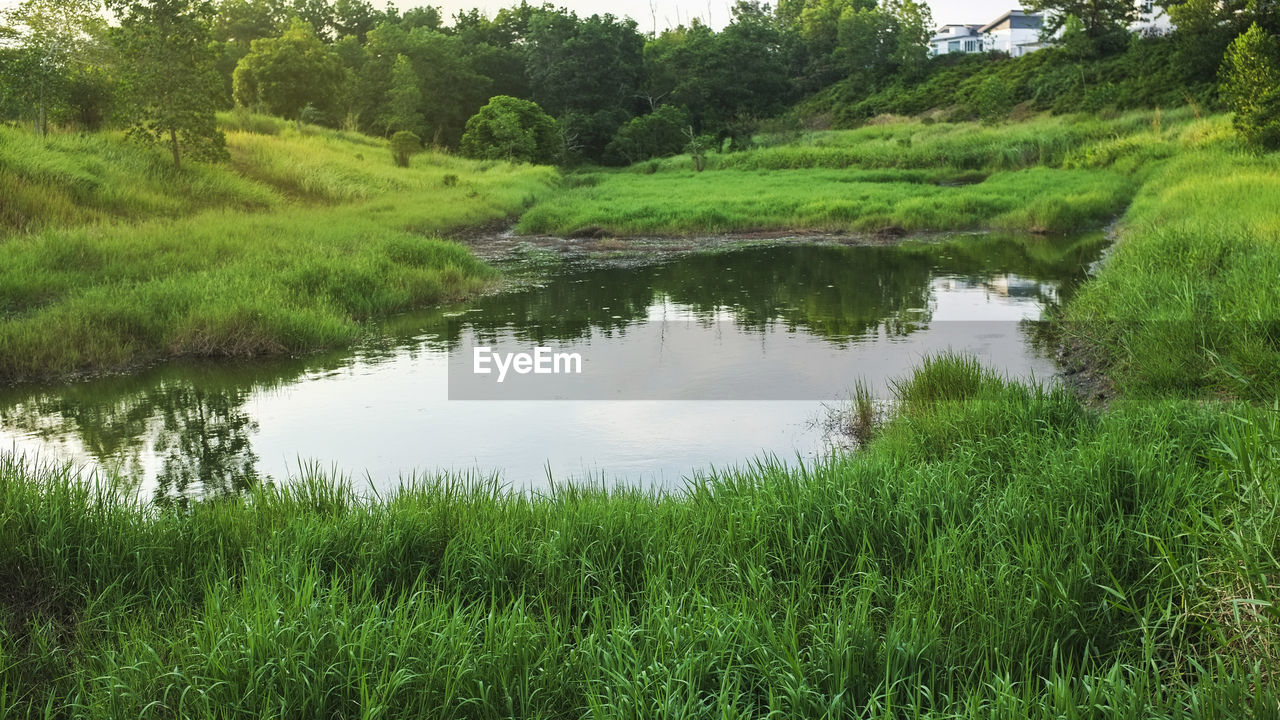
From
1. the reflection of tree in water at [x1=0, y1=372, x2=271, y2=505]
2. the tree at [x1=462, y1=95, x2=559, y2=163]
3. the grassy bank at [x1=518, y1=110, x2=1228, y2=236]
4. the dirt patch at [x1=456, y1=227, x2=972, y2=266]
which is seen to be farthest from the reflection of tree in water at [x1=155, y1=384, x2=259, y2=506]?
the tree at [x1=462, y1=95, x2=559, y2=163]

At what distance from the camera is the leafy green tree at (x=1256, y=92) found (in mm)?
18625

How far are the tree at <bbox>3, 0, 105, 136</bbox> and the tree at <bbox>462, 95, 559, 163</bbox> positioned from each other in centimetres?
2147

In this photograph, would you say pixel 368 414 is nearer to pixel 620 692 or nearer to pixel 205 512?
pixel 205 512

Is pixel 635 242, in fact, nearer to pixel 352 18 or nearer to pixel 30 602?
pixel 30 602

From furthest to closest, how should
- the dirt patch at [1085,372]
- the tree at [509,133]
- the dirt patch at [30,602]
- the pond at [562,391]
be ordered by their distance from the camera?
the tree at [509,133]
the dirt patch at [1085,372]
the pond at [562,391]
the dirt patch at [30,602]

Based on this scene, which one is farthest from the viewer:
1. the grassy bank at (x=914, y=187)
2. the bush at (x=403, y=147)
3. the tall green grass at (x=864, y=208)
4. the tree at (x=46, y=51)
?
the bush at (x=403, y=147)

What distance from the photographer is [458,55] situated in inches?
2238

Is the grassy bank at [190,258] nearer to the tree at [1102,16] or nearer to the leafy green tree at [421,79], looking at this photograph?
the leafy green tree at [421,79]

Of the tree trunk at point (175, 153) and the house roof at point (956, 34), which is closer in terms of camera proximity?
the tree trunk at point (175, 153)

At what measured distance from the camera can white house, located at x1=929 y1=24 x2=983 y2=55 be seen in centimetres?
9106

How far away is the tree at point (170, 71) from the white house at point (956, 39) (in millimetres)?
83616

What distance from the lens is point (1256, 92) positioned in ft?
63.6

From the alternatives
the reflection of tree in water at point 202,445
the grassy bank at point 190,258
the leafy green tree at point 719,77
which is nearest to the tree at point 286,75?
the grassy bank at point 190,258

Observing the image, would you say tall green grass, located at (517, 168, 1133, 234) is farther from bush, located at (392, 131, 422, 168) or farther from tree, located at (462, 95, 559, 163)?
tree, located at (462, 95, 559, 163)
